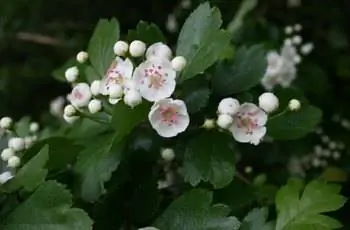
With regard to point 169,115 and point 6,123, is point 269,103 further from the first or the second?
point 6,123

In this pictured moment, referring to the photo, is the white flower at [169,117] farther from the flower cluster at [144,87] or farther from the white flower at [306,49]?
the white flower at [306,49]

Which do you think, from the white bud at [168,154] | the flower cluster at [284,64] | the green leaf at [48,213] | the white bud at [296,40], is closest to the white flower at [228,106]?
the white bud at [168,154]

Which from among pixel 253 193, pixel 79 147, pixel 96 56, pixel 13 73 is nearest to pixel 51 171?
pixel 79 147

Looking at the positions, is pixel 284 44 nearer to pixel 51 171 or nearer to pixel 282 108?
pixel 282 108

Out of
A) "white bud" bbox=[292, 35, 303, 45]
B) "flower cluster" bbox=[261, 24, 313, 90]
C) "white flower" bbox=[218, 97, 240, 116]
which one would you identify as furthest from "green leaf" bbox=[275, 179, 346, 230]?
"white bud" bbox=[292, 35, 303, 45]

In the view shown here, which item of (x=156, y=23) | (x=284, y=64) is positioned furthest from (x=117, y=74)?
(x=156, y=23)

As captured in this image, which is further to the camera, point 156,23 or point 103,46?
point 156,23
